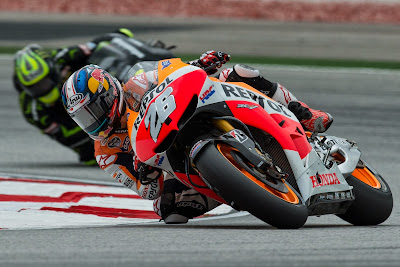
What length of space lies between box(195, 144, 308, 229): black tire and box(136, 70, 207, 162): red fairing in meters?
0.26

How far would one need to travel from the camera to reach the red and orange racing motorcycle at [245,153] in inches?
215

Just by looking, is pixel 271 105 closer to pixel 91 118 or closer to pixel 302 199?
pixel 302 199

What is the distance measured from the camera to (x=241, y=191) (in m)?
5.39

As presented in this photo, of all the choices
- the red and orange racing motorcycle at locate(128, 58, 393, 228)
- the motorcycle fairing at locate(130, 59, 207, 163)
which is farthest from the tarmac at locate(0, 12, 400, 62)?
the motorcycle fairing at locate(130, 59, 207, 163)

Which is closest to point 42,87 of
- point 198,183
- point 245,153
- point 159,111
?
point 198,183

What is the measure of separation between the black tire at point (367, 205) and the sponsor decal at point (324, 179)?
0.83ft

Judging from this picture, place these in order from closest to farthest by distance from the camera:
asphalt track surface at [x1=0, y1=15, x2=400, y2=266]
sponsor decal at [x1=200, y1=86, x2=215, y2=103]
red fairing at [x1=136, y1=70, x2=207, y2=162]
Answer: asphalt track surface at [x1=0, y1=15, x2=400, y2=266], red fairing at [x1=136, y1=70, x2=207, y2=162], sponsor decal at [x1=200, y1=86, x2=215, y2=103]

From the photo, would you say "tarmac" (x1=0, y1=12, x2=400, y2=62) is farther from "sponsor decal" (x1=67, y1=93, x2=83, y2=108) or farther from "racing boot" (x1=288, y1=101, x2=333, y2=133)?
"sponsor decal" (x1=67, y1=93, x2=83, y2=108)

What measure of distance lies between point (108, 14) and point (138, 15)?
0.88 m

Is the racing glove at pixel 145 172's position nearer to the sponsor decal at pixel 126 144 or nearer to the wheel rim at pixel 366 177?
the sponsor decal at pixel 126 144

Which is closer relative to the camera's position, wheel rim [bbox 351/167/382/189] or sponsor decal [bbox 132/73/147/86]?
sponsor decal [bbox 132/73/147/86]

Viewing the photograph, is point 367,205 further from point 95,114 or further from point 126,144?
point 95,114

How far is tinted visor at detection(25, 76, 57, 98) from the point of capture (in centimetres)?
1034

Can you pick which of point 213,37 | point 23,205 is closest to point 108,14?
point 213,37
